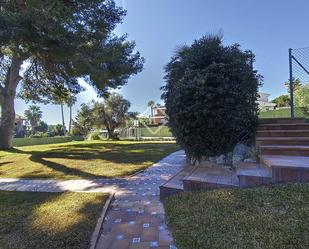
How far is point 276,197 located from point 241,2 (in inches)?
403

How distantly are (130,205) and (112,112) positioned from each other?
81.7 ft

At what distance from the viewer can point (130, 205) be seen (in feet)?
13.4

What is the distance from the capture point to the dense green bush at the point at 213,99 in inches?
188

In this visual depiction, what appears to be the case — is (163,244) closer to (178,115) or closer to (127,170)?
(178,115)

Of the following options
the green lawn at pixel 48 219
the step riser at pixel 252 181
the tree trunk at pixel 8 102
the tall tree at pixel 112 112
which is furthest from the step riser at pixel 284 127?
the tall tree at pixel 112 112

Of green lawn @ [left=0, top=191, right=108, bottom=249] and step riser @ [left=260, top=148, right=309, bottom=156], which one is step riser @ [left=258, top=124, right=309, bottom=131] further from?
green lawn @ [left=0, top=191, right=108, bottom=249]

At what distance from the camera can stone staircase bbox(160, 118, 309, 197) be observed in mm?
3482

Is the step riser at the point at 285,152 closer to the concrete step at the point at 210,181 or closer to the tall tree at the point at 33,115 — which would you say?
the concrete step at the point at 210,181

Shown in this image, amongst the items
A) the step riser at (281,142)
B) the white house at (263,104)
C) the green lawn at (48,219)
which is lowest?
the green lawn at (48,219)

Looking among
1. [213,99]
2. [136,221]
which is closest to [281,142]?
[213,99]

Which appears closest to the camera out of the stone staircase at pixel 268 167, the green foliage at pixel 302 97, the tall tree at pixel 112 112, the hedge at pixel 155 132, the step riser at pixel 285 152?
the stone staircase at pixel 268 167

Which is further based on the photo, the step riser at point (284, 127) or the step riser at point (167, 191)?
the step riser at point (284, 127)

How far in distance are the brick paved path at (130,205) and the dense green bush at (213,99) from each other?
1209 millimetres

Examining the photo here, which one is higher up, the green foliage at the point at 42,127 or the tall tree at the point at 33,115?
the tall tree at the point at 33,115
